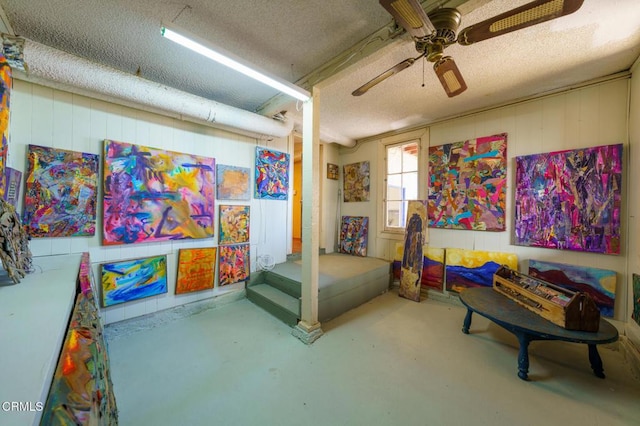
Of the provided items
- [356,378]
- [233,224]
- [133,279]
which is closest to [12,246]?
[133,279]

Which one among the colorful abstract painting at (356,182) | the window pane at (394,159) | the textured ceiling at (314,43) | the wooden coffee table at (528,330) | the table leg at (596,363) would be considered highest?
the textured ceiling at (314,43)

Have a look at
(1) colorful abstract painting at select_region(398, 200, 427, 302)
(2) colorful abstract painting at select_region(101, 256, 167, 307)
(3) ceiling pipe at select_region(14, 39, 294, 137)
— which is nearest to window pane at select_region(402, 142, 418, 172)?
(1) colorful abstract painting at select_region(398, 200, 427, 302)

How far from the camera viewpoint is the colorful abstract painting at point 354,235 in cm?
458

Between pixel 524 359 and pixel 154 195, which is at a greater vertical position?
pixel 154 195

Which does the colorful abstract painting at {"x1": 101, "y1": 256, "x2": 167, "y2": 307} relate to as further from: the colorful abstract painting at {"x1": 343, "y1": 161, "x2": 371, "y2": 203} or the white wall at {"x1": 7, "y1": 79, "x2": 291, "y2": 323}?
the colorful abstract painting at {"x1": 343, "y1": 161, "x2": 371, "y2": 203}

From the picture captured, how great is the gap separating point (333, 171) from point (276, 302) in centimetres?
296

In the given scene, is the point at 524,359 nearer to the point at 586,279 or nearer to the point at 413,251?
the point at 586,279

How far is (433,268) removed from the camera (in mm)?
3701

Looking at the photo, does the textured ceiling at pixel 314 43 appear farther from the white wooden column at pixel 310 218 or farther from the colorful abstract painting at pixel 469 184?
the colorful abstract painting at pixel 469 184

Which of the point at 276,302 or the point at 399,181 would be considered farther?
the point at 399,181

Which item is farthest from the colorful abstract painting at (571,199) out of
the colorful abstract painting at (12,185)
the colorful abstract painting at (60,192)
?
the colorful abstract painting at (12,185)

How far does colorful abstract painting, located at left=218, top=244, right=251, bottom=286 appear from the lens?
129 inches

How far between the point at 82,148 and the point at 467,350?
4.35 m

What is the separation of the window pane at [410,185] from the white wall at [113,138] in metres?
2.50
